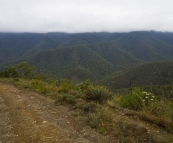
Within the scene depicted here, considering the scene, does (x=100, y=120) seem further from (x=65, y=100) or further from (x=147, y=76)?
(x=147, y=76)

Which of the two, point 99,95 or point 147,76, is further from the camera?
point 147,76

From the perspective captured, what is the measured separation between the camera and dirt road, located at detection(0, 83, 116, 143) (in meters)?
4.07

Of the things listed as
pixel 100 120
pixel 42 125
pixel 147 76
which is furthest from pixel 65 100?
pixel 147 76

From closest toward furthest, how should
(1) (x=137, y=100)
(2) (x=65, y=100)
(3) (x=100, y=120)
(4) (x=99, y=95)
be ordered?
1. (3) (x=100, y=120)
2. (1) (x=137, y=100)
3. (4) (x=99, y=95)
4. (2) (x=65, y=100)

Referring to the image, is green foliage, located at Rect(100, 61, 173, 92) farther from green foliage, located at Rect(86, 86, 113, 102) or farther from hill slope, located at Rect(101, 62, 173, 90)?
green foliage, located at Rect(86, 86, 113, 102)

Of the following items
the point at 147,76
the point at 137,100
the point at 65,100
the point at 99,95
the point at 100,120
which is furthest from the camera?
the point at 147,76

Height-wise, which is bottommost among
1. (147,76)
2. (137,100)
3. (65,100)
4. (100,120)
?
(147,76)

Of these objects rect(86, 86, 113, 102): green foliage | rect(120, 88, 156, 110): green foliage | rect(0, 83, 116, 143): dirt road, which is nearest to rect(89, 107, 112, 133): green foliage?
rect(0, 83, 116, 143): dirt road

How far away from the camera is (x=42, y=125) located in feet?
15.8

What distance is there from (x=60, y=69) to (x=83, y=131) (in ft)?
442

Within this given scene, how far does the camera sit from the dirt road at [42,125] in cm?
407

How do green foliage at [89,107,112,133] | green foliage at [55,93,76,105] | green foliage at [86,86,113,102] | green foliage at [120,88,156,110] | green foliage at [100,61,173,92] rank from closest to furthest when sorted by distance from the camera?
1. green foliage at [89,107,112,133]
2. green foliage at [120,88,156,110]
3. green foliage at [86,86,113,102]
4. green foliage at [55,93,76,105]
5. green foliage at [100,61,173,92]

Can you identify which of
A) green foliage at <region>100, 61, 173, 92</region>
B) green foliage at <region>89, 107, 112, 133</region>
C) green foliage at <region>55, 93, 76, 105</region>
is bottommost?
green foliage at <region>100, 61, 173, 92</region>

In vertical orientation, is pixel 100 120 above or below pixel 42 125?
above
